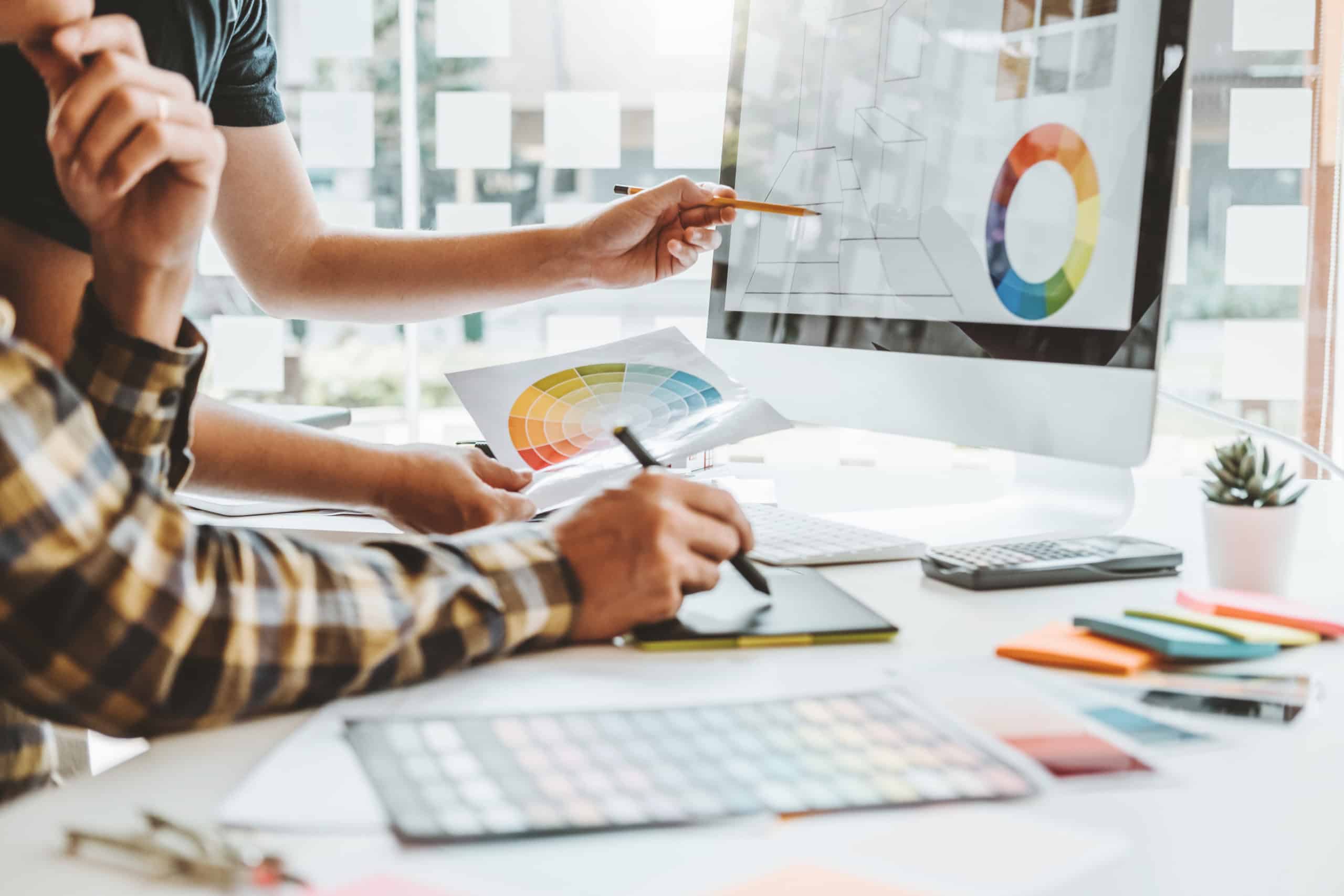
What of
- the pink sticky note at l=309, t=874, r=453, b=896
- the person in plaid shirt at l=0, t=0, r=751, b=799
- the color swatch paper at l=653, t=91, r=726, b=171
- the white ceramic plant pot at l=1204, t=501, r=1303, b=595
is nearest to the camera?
the pink sticky note at l=309, t=874, r=453, b=896

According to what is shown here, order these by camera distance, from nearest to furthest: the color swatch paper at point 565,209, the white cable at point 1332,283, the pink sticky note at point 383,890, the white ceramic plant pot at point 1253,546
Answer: the pink sticky note at point 383,890 < the white ceramic plant pot at point 1253,546 < the white cable at point 1332,283 < the color swatch paper at point 565,209

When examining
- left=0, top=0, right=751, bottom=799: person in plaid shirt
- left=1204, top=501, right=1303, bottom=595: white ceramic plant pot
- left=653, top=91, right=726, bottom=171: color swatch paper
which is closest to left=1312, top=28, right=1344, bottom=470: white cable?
left=653, top=91, right=726, bottom=171: color swatch paper

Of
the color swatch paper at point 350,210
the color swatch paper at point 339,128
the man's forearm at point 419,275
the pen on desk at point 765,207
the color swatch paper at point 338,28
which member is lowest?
the man's forearm at point 419,275

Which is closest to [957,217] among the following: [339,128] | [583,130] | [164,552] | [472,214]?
[164,552]

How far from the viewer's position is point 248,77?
4.03 feet

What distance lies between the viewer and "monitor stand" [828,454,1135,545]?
2.94ft

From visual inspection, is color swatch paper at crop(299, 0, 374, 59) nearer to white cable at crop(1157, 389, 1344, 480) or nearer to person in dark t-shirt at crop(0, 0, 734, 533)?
person in dark t-shirt at crop(0, 0, 734, 533)

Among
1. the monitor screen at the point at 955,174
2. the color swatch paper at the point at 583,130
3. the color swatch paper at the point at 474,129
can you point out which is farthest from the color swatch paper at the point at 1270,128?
the monitor screen at the point at 955,174

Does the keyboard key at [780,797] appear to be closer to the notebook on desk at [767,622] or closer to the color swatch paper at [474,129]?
the notebook on desk at [767,622]

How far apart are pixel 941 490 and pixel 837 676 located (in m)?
0.66

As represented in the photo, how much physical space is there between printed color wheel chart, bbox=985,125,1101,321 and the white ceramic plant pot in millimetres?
206

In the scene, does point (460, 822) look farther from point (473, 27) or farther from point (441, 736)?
point (473, 27)

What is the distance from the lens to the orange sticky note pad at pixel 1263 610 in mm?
613

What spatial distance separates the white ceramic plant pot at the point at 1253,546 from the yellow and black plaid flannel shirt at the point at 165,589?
1.41 feet
